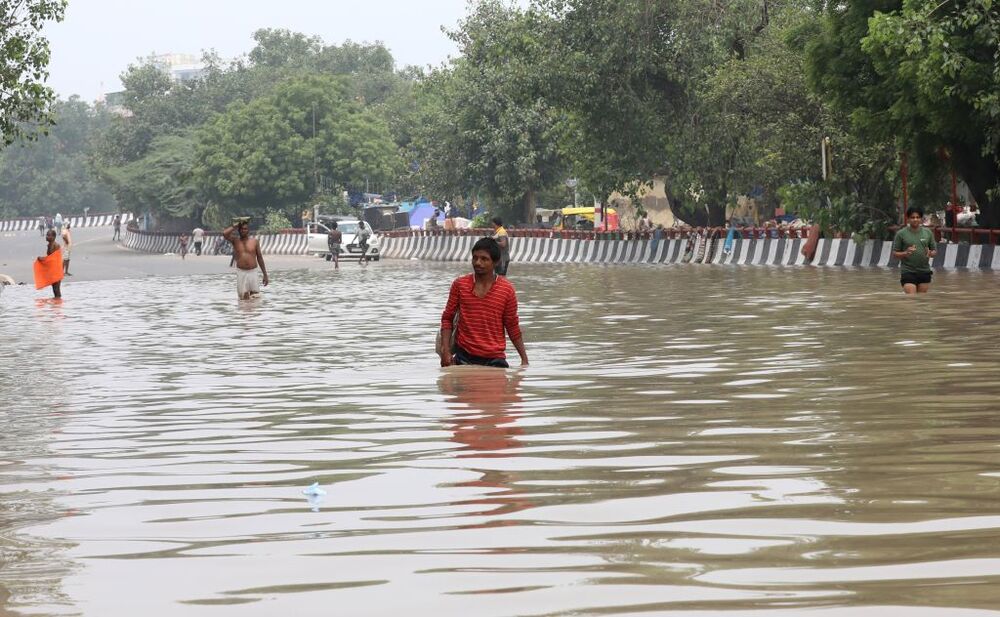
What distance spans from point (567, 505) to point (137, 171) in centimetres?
10134

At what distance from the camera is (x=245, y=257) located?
2867 cm

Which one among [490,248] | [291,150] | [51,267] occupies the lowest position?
[51,267]

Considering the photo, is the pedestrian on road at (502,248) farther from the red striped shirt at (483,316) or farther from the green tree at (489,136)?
the green tree at (489,136)

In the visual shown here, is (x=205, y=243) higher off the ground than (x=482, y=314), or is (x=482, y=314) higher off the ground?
(x=482, y=314)

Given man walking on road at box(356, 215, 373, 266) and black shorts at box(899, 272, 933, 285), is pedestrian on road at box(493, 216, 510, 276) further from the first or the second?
man walking on road at box(356, 215, 373, 266)

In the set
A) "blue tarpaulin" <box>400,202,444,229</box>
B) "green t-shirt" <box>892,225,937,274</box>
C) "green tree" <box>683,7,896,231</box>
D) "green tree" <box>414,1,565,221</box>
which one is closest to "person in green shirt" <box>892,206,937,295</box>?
"green t-shirt" <box>892,225,937,274</box>

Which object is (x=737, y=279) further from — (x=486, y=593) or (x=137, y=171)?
(x=137, y=171)

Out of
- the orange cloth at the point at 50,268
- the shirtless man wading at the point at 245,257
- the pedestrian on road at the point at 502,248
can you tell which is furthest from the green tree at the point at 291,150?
the shirtless man wading at the point at 245,257

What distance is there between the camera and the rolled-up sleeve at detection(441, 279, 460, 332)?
1348 centimetres

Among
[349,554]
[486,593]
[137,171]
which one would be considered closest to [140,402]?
[349,554]

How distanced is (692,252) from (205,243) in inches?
2062

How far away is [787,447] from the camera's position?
8.66 metres

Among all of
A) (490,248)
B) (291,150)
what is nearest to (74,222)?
(291,150)

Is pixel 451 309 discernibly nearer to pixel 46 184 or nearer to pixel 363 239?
pixel 363 239
